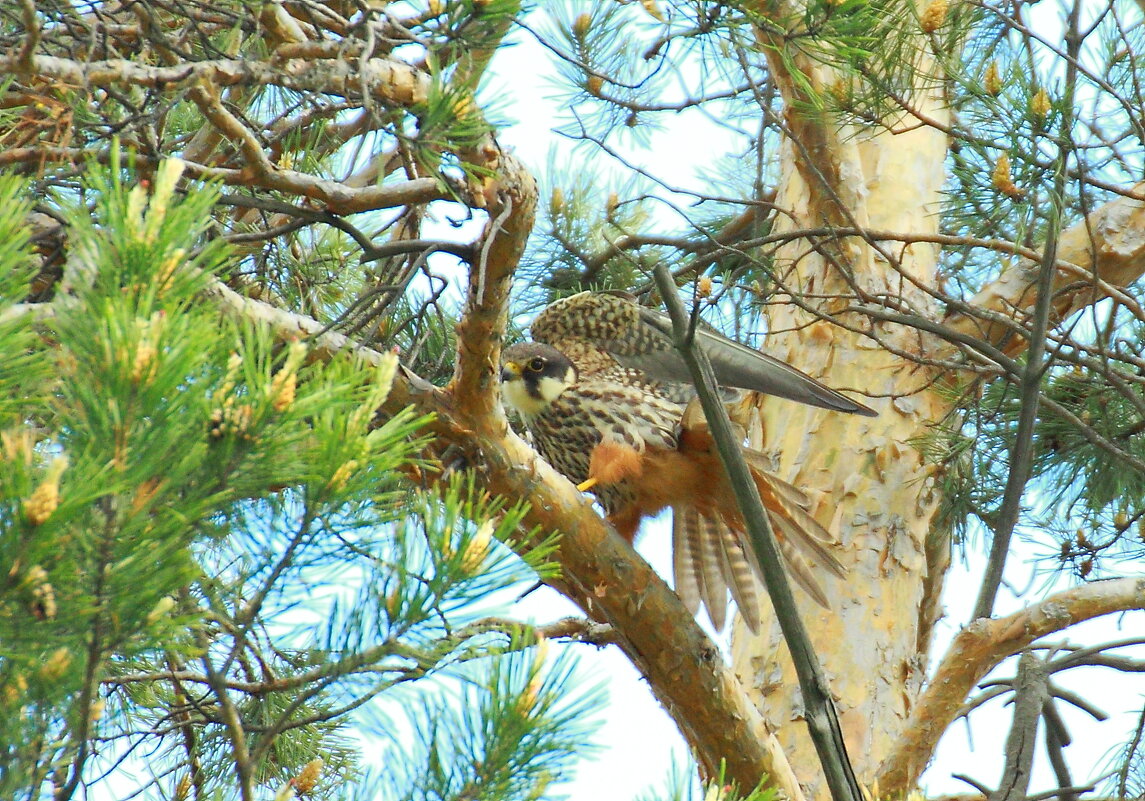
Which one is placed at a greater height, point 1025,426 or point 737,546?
point 737,546

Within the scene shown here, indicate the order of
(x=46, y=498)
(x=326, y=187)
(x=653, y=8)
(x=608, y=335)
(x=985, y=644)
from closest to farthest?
(x=46, y=498) < (x=326, y=187) < (x=985, y=644) < (x=653, y=8) < (x=608, y=335)

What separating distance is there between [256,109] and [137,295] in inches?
99.4

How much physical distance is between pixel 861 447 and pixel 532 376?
102 centimetres

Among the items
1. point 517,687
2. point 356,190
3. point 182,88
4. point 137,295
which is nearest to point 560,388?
point 356,190

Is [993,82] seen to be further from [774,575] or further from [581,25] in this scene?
[774,575]

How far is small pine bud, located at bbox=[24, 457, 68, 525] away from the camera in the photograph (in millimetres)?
1093

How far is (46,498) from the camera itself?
1.10 meters

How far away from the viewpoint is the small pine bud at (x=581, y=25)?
369cm

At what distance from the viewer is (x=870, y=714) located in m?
3.23

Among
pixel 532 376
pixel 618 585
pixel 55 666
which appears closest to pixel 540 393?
pixel 532 376

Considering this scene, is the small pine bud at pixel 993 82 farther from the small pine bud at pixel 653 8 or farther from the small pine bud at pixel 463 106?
the small pine bud at pixel 463 106

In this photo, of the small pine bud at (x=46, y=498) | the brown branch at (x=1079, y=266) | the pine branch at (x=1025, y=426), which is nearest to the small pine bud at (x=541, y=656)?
the small pine bud at (x=46, y=498)

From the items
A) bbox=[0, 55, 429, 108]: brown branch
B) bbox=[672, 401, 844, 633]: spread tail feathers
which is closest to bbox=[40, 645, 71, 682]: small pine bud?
bbox=[0, 55, 429, 108]: brown branch

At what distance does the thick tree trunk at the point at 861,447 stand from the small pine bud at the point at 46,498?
2262 mm
